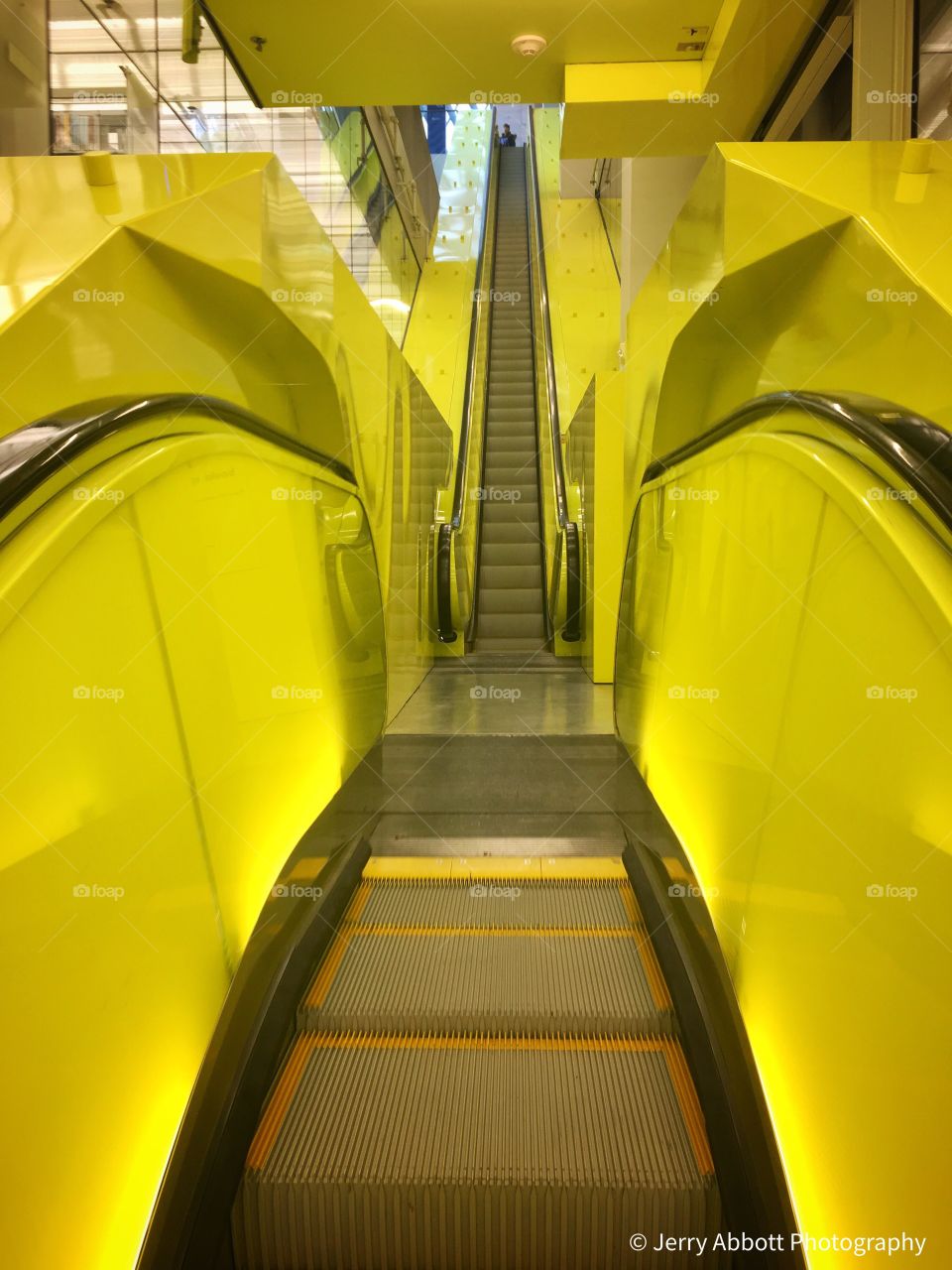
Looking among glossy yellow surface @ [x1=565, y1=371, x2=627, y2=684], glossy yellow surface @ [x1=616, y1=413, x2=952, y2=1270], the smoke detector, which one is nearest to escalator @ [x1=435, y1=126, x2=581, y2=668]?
glossy yellow surface @ [x1=565, y1=371, x2=627, y2=684]

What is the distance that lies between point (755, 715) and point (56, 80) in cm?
708

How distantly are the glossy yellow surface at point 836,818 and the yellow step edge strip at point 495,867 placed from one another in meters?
0.58

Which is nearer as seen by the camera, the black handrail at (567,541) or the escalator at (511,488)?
the black handrail at (567,541)

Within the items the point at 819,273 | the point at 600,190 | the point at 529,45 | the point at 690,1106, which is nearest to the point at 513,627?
the point at 529,45

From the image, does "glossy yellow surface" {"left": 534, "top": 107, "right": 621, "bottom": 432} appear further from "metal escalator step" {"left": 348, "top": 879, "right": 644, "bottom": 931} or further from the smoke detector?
"metal escalator step" {"left": 348, "top": 879, "right": 644, "bottom": 931}

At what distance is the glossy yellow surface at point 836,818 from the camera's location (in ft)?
3.68

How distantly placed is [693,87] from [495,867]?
4248 mm

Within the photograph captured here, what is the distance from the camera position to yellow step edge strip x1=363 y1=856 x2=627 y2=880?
287 centimetres

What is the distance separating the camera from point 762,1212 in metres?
1.48

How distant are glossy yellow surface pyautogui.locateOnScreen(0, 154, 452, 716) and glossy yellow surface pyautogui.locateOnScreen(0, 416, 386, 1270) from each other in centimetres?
57

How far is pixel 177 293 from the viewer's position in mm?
2752

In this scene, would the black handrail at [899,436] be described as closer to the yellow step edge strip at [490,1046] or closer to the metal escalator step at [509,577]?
the yellow step edge strip at [490,1046]

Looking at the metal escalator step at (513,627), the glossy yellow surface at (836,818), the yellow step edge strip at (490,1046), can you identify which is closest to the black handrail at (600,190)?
the metal escalator step at (513,627)

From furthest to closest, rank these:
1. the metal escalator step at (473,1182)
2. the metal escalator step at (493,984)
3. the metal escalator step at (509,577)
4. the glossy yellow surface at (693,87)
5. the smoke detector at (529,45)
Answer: the metal escalator step at (509,577) → the smoke detector at (529,45) → the glossy yellow surface at (693,87) → the metal escalator step at (493,984) → the metal escalator step at (473,1182)
